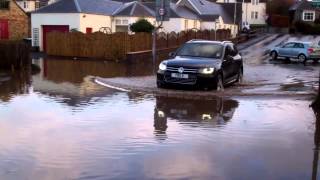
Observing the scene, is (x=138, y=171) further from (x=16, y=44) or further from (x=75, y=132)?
(x=16, y=44)

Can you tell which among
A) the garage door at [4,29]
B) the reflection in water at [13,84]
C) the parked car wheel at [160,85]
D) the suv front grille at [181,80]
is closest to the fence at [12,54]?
the reflection in water at [13,84]

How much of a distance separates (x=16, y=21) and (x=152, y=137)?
43.7m

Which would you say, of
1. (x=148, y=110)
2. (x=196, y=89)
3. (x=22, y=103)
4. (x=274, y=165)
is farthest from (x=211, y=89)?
(x=274, y=165)

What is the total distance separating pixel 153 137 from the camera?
980 centimetres

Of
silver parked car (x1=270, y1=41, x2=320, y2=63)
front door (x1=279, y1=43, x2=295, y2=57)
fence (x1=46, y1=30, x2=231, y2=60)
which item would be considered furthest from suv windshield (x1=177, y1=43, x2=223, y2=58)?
front door (x1=279, y1=43, x2=295, y2=57)

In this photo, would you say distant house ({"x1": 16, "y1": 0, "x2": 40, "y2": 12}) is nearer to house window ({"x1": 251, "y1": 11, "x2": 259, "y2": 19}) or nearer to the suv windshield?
house window ({"x1": 251, "y1": 11, "x2": 259, "y2": 19})

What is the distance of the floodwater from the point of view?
301 inches

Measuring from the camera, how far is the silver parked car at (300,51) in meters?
35.8

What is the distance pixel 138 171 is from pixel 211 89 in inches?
373

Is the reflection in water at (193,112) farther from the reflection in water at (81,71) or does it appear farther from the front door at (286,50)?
the front door at (286,50)

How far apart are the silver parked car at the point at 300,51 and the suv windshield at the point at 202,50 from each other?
757 inches

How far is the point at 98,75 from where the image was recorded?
22750mm

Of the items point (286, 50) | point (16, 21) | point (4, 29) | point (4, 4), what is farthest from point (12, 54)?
point (16, 21)

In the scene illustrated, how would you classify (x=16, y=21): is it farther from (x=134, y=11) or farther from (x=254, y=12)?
(x=254, y=12)
